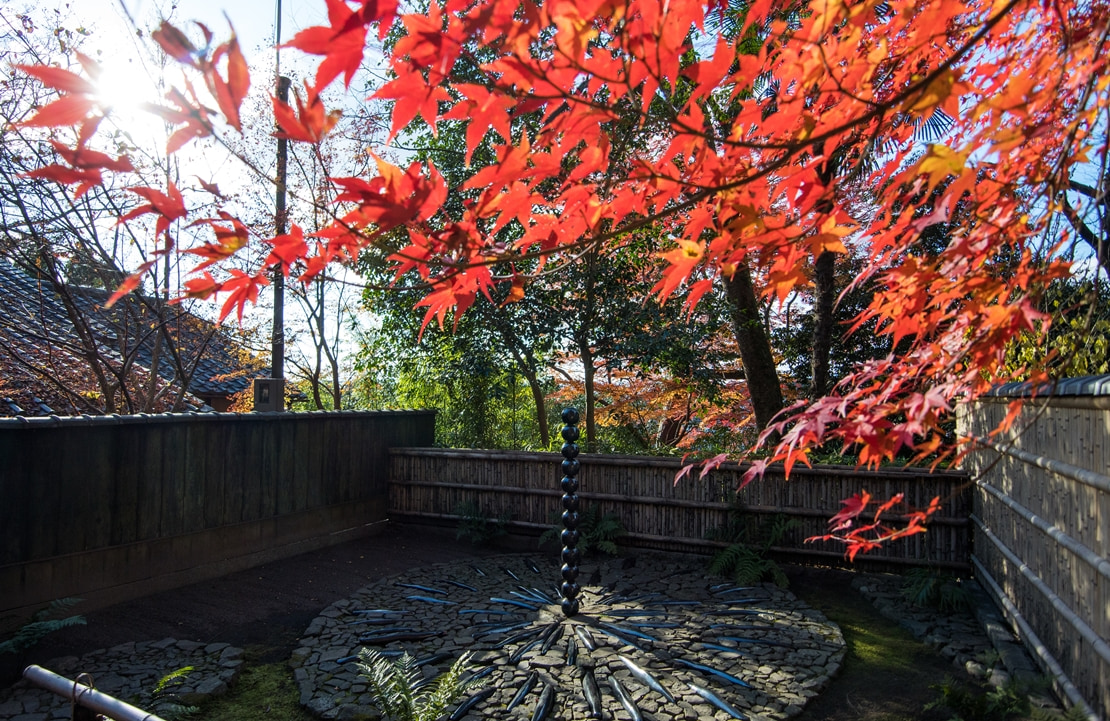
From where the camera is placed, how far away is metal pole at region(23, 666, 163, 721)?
2.00 metres

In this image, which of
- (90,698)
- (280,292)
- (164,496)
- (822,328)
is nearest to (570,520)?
(90,698)

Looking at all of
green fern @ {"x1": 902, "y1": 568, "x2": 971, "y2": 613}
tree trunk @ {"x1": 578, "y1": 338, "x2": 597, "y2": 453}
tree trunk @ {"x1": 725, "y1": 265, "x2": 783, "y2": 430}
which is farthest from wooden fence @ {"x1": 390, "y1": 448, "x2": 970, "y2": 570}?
tree trunk @ {"x1": 725, "y1": 265, "x2": 783, "y2": 430}

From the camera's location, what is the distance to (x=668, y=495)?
6.19 m

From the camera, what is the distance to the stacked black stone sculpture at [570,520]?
453cm

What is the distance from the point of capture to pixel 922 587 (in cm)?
479

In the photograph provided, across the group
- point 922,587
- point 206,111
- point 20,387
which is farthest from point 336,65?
point 20,387

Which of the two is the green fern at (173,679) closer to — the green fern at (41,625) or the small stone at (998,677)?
the green fern at (41,625)

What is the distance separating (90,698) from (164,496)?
3.54m

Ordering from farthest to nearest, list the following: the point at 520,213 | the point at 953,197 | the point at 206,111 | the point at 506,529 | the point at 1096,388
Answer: the point at 506,529
the point at 1096,388
the point at 520,213
the point at 953,197
the point at 206,111

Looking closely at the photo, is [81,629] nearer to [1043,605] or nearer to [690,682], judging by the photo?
[690,682]

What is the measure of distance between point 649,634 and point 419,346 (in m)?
5.40

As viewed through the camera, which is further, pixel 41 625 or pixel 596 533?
pixel 596 533

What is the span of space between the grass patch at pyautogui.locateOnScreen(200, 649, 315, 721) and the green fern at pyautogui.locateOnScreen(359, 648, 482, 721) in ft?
1.25

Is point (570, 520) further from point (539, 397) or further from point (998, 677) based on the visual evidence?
point (539, 397)
